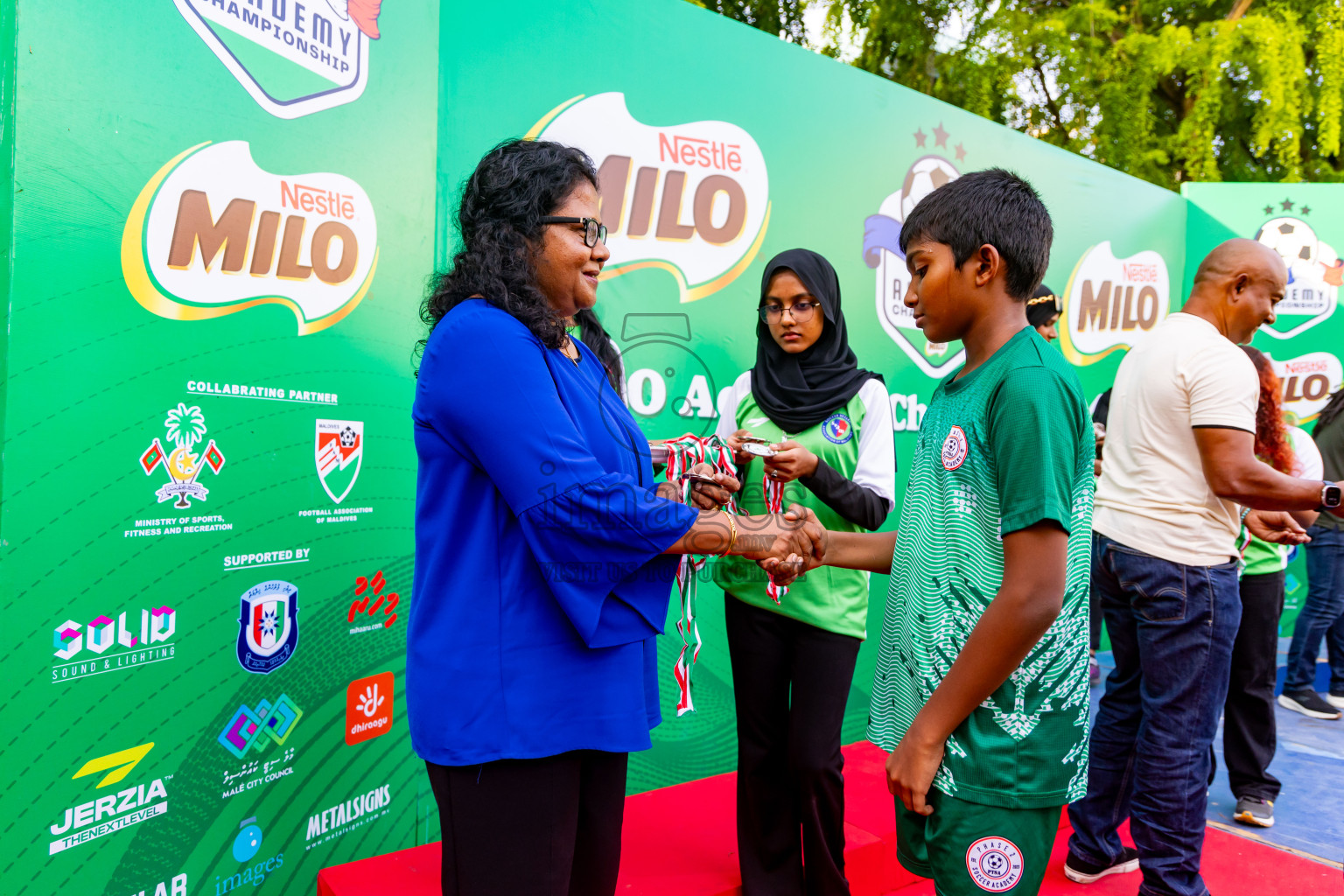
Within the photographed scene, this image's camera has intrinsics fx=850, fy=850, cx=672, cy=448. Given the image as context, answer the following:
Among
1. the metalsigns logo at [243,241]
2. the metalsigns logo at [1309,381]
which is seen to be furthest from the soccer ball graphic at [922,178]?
the metalsigns logo at [1309,381]

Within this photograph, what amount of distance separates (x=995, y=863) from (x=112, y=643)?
2.00 m

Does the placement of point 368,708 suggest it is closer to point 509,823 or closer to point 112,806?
point 112,806

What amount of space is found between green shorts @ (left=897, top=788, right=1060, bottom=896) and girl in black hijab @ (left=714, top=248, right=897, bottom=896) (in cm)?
96

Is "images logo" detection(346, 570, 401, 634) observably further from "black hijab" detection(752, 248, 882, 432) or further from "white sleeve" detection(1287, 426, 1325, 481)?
"white sleeve" detection(1287, 426, 1325, 481)

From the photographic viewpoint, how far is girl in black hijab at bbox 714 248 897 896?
2.34 m

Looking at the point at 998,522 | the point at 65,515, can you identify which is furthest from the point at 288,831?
the point at 998,522

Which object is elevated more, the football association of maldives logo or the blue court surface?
the football association of maldives logo

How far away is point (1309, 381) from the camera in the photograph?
6535mm

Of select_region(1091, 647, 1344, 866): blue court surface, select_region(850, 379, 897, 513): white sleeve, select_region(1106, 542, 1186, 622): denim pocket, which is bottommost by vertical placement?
select_region(1091, 647, 1344, 866): blue court surface

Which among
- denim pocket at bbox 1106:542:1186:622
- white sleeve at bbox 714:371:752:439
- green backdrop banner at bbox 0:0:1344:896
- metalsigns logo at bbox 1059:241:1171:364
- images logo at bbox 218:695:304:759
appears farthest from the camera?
metalsigns logo at bbox 1059:241:1171:364

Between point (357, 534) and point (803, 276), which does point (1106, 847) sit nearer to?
point (803, 276)

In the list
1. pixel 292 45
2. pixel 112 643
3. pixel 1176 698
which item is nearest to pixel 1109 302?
pixel 1176 698

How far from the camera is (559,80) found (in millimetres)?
2986

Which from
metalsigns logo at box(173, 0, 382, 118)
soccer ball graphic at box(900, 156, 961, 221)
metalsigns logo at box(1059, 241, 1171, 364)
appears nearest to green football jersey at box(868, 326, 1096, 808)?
metalsigns logo at box(173, 0, 382, 118)
